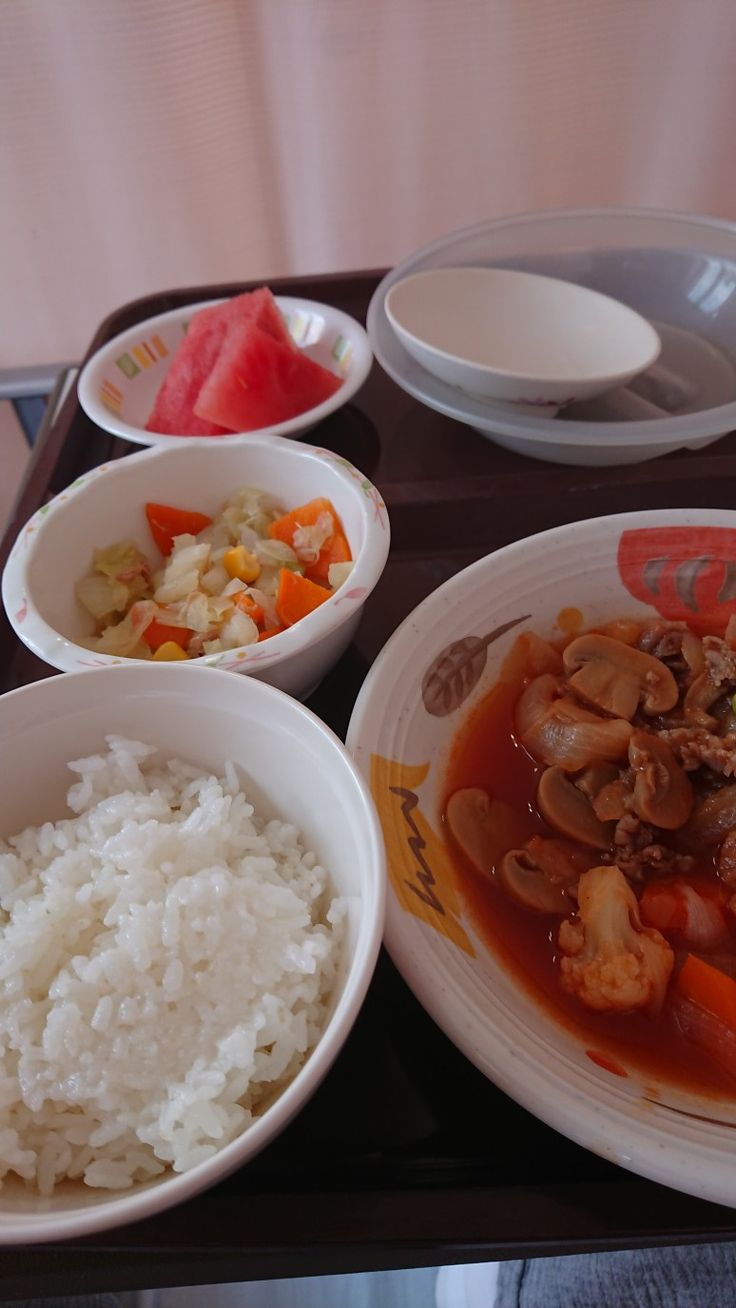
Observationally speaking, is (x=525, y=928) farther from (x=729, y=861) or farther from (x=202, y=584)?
(x=202, y=584)

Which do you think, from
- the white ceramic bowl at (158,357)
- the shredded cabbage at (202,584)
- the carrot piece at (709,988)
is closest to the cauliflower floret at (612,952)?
the carrot piece at (709,988)

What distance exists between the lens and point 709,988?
3.30ft

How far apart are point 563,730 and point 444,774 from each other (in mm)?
202

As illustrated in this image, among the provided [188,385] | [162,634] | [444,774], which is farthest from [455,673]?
[188,385]

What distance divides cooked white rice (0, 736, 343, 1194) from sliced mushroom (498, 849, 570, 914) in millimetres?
280

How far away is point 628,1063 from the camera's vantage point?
0.95m

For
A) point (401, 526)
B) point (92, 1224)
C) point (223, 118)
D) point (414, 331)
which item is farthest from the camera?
point (223, 118)

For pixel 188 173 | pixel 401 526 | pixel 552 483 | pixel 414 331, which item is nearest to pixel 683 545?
pixel 552 483

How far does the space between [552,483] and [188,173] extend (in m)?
1.68

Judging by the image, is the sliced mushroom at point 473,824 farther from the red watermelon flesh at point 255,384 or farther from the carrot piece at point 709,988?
the red watermelon flesh at point 255,384

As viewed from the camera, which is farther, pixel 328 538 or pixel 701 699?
pixel 328 538

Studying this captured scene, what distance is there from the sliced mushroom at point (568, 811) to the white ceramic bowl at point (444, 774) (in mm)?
158

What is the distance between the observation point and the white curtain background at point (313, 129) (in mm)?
2178

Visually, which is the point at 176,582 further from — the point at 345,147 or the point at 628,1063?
the point at 345,147
